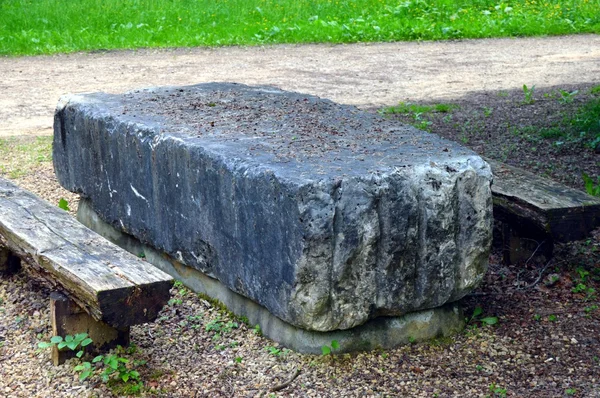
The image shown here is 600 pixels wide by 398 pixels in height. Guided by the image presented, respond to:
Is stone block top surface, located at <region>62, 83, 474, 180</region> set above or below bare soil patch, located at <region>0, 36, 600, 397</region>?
above

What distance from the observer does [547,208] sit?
3.83m

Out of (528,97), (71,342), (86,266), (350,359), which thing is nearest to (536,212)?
(350,359)

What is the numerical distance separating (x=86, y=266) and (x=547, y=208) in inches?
79.8

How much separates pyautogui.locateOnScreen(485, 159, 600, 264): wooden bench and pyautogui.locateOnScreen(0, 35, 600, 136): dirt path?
4046mm

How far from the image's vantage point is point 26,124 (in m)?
7.80

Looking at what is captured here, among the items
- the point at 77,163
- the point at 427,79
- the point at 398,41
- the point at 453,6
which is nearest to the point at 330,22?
the point at 398,41

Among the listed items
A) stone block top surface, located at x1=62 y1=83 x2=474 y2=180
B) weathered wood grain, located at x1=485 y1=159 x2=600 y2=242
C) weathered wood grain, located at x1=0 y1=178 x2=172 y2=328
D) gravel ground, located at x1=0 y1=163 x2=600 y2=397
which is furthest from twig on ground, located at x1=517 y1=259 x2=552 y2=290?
weathered wood grain, located at x1=0 y1=178 x2=172 y2=328

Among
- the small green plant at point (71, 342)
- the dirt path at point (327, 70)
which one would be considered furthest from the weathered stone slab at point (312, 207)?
the dirt path at point (327, 70)

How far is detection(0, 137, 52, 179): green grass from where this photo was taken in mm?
6387

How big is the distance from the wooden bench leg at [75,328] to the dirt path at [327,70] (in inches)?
174

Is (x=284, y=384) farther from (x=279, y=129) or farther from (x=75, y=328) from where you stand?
(x=279, y=129)

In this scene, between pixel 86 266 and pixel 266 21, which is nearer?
pixel 86 266

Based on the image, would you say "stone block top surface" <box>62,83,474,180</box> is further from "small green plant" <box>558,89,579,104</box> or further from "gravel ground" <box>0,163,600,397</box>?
"small green plant" <box>558,89,579,104</box>

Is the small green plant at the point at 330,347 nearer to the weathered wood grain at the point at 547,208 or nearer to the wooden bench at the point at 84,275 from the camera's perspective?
the wooden bench at the point at 84,275
